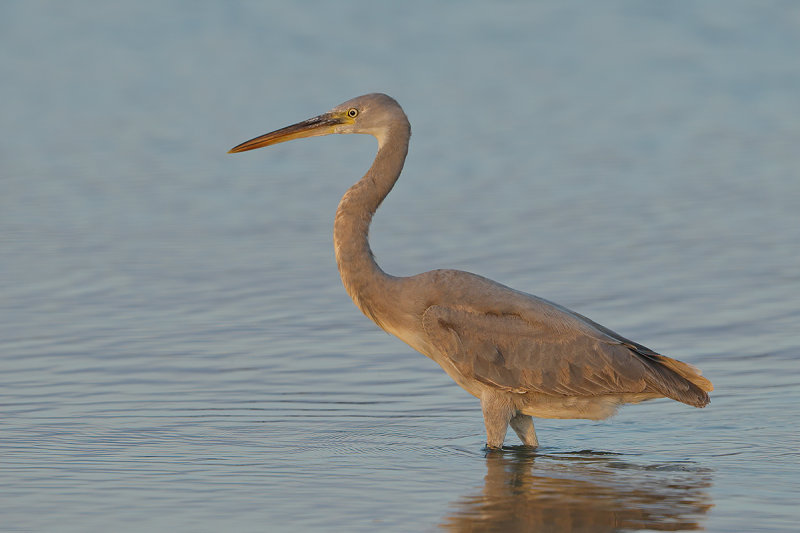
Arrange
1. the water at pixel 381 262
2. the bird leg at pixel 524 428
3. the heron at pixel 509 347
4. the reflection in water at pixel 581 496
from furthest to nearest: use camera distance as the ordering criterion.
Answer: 1. the bird leg at pixel 524 428
2. the heron at pixel 509 347
3. the water at pixel 381 262
4. the reflection in water at pixel 581 496

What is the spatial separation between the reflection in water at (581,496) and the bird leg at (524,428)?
318mm

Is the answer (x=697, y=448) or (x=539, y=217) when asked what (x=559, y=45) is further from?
(x=697, y=448)

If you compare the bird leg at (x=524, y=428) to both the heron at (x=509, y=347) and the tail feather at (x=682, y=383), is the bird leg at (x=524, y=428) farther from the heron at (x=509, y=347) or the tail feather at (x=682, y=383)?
the tail feather at (x=682, y=383)

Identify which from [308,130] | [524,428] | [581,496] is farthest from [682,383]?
[308,130]

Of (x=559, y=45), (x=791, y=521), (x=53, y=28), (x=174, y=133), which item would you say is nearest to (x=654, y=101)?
(x=559, y=45)

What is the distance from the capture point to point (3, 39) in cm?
3053

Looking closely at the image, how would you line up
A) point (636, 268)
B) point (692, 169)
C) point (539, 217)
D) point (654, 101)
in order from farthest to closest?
point (654, 101), point (692, 169), point (539, 217), point (636, 268)

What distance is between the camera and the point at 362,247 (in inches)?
379

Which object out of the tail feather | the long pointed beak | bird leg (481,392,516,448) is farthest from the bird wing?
the long pointed beak

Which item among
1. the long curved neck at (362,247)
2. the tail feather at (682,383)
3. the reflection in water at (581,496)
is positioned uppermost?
the long curved neck at (362,247)

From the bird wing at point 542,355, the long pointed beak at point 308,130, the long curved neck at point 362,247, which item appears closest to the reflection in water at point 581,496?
the bird wing at point 542,355

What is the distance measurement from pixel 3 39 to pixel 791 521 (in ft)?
84.4

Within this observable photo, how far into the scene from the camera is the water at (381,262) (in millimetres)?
8250

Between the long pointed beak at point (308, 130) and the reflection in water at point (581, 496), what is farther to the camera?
the long pointed beak at point (308, 130)
